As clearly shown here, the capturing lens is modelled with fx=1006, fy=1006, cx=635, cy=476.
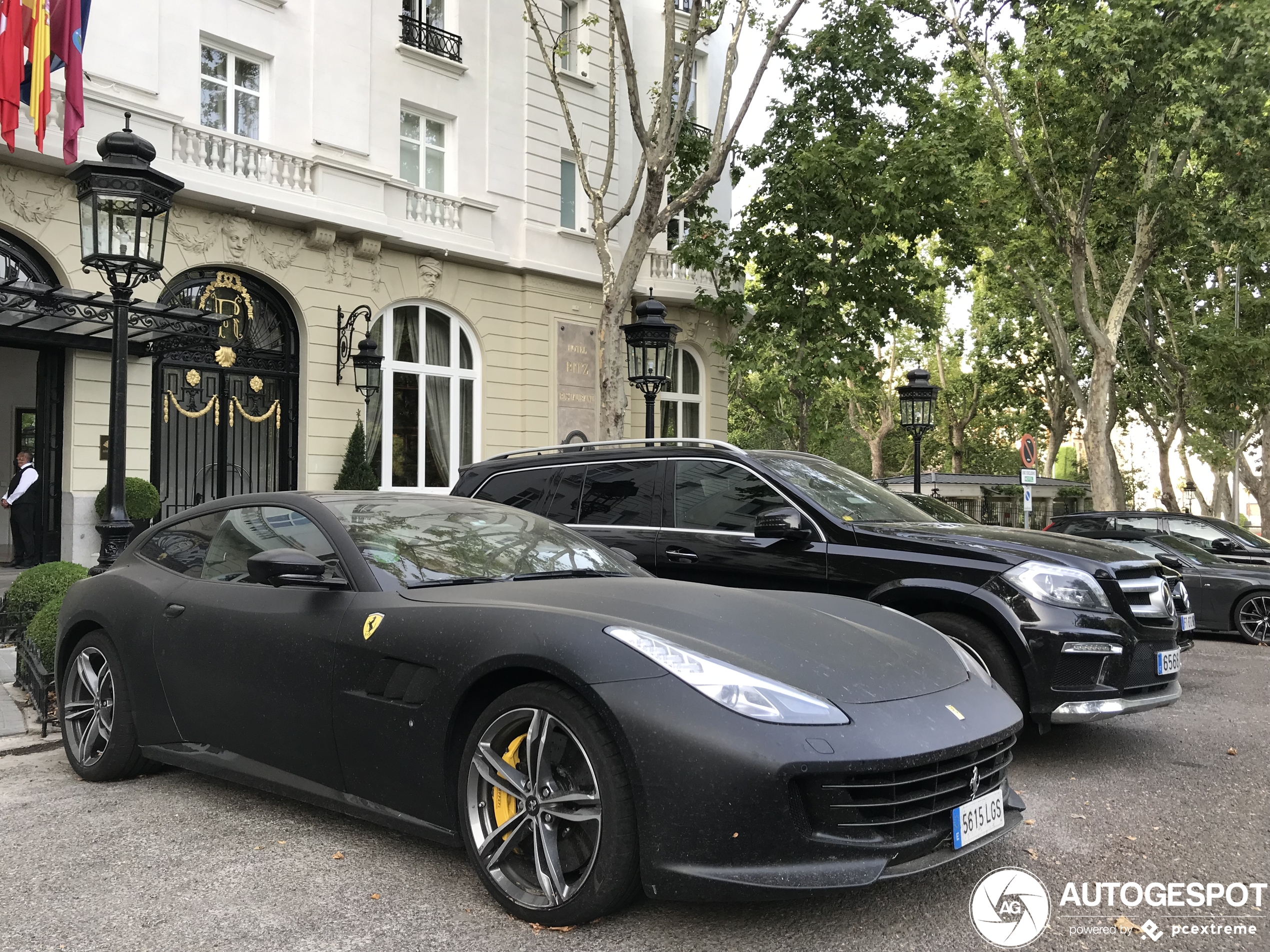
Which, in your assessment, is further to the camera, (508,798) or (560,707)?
(508,798)

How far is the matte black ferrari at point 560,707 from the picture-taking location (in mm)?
2883

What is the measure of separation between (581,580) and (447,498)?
1129mm

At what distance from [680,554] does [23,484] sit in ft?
34.6

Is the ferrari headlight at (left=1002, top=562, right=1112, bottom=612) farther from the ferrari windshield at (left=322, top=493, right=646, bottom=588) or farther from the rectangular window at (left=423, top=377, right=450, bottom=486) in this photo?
the rectangular window at (left=423, top=377, right=450, bottom=486)

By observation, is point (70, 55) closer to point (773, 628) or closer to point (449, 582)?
point (449, 582)

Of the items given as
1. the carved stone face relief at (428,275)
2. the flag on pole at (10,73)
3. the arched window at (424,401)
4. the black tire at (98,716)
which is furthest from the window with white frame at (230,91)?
the black tire at (98,716)

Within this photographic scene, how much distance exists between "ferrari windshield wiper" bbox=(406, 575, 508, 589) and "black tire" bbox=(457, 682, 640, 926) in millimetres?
703

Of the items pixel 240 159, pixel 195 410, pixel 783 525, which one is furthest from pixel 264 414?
pixel 783 525

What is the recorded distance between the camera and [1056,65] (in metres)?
18.1

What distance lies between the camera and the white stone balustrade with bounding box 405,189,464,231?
56.5 feet

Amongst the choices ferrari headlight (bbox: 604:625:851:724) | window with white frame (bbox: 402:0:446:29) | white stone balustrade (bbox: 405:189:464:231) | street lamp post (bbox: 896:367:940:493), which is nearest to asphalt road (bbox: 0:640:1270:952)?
ferrari headlight (bbox: 604:625:851:724)

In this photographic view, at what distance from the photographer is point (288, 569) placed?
3.75 m

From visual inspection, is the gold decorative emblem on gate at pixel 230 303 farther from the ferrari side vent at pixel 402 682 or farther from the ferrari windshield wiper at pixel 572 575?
the ferrari side vent at pixel 402 682

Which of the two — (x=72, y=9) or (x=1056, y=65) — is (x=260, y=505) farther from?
(x=1056, y=65)
